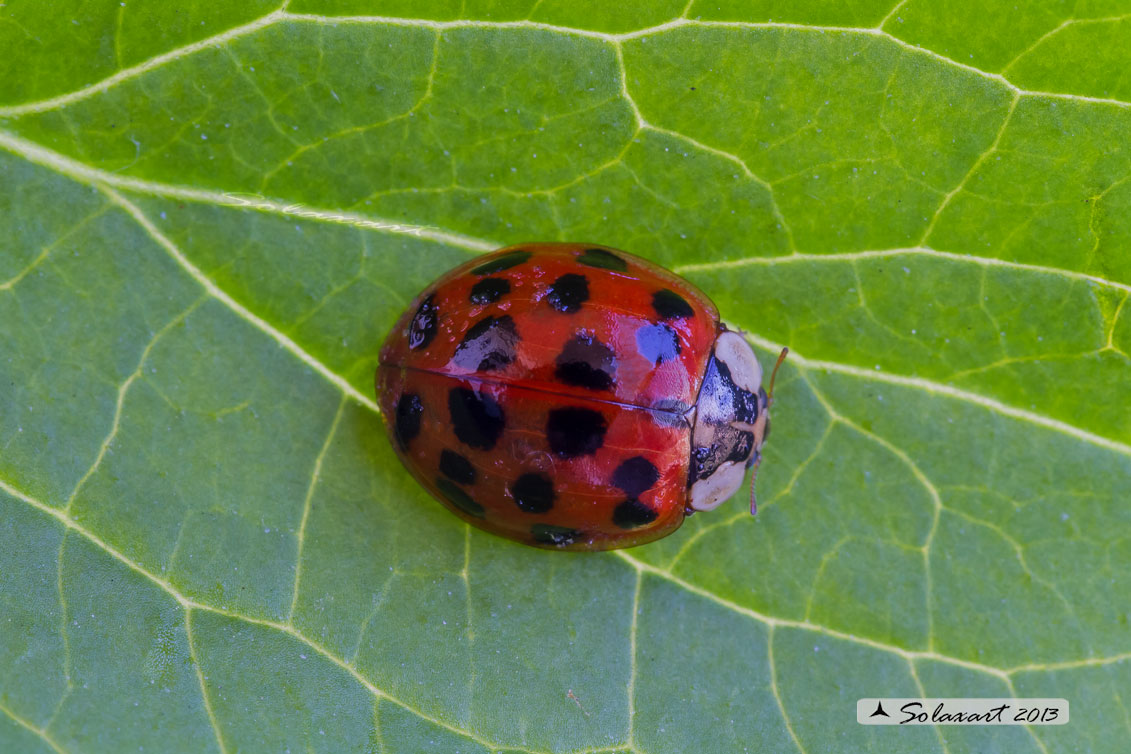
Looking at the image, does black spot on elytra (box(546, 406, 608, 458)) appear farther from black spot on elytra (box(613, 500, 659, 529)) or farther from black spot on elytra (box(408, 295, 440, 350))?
black spot on elytra (box(408, 295, 440, 350))

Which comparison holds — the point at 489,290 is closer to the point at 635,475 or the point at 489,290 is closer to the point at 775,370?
the point at 635,475

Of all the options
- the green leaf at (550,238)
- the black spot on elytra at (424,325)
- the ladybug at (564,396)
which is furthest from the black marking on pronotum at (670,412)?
the black spot on elytra at (424,325)

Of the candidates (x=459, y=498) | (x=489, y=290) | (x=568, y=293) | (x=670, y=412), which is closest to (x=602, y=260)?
(x=568, y=293)

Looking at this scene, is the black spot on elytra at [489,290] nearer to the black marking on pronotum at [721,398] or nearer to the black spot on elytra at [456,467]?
the black spot on elytra at [456,467]

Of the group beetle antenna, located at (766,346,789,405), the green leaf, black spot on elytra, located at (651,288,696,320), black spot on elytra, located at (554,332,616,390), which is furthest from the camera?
beetle antenna, located at (766,346,789,405)

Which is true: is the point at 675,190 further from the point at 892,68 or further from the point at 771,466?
the point at 771,466

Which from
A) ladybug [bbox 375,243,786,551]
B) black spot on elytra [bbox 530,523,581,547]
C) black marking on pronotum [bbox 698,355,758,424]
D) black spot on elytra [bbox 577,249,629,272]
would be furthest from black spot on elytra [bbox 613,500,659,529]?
black spot on elytra [bbox 577,249,629,272]
